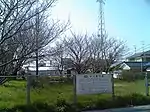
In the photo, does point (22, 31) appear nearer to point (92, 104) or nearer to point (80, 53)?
point (92, 104)

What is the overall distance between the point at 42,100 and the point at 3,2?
14.0ft

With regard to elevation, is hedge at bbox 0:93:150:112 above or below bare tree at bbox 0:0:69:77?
below

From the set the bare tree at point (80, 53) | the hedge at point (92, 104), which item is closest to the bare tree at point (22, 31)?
the hedge at point (92, 104)

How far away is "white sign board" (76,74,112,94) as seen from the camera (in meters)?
13.2

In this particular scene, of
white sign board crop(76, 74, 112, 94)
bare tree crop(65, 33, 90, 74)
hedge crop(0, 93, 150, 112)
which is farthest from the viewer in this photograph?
bare tree crop(65, 33, 90, 74)

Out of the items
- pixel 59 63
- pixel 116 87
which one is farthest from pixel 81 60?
pixel 116 87

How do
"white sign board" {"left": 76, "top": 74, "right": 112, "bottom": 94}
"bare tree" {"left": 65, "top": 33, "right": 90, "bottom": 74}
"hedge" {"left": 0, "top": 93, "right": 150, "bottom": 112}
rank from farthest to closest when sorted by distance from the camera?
"bare tree" {"left": 65, "top": 33, "right": 90, "bottom": 74}, "white sign board" {"left": 76, "top": 74, "right": 112, "bottom": 94}, "hedge" {"left": 0, "top": 93, "right": 150, "bottom": 112}

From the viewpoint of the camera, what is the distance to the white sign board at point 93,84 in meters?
13.2

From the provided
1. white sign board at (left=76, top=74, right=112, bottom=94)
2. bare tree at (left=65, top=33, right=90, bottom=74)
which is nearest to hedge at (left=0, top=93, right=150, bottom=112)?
white sign board at (left=76, top=74, right=112, bottom=94)

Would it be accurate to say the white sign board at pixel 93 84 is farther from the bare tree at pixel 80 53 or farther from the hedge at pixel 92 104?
the bare tree at pixel 80 53

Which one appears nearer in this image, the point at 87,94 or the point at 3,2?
the point at 3,2

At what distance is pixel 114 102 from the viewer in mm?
13547

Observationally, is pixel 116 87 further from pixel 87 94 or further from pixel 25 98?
pixel 25 98

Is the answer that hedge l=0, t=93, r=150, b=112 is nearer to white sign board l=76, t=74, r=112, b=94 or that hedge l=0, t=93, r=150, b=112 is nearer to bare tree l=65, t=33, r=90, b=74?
white sign board l=76, t=74, r=112, b=94
